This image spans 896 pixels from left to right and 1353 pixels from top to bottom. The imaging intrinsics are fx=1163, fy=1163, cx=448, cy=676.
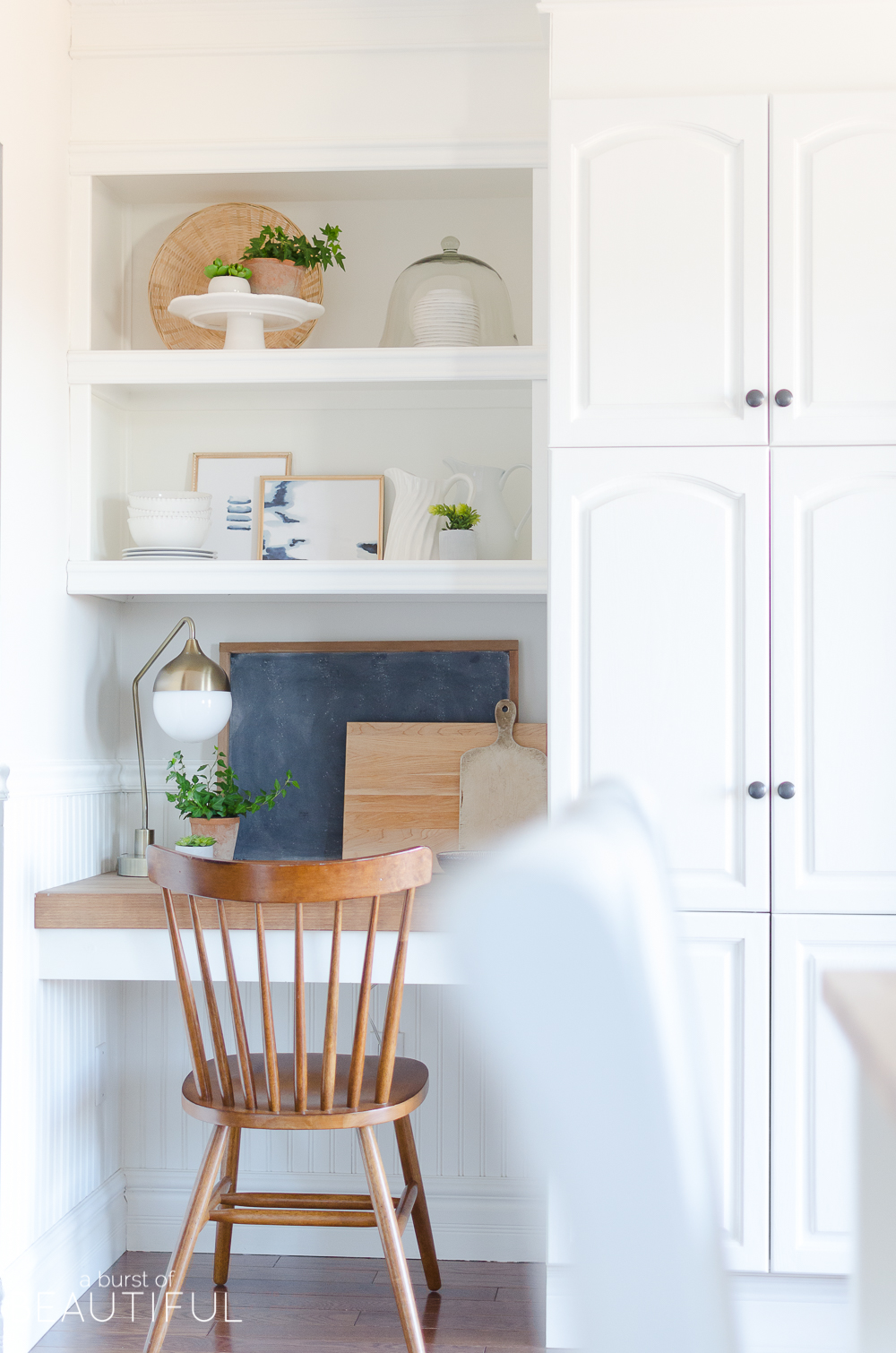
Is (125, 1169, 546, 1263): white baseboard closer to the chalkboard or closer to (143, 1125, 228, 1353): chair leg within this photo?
(143, 1125, 228, 1353): chair leg

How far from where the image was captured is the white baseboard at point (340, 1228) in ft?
8.39

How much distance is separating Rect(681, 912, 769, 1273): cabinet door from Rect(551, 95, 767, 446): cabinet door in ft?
3.00

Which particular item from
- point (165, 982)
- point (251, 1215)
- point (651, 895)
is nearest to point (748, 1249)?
point (251, 1215)

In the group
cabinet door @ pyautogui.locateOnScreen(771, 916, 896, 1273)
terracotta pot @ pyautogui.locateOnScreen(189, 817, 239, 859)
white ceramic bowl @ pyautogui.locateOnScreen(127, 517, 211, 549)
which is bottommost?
cabinet door @ pyautogui.locateOnScreen(771, 916, 896, 1273)

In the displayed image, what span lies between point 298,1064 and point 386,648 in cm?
105

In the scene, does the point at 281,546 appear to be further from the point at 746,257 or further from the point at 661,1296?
the point at 661,1296

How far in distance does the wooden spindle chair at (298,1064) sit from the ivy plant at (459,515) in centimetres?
84

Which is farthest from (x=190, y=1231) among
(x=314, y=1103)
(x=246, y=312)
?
(x=246, y=312)

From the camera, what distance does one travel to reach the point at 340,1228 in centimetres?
261

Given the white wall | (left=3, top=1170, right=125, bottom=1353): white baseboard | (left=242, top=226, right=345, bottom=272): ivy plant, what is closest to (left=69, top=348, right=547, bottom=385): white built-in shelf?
the white wall

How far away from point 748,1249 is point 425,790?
1103 millimetres

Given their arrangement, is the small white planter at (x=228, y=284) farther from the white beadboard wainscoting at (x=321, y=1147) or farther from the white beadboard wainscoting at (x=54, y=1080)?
the white beadboard wainscoting at (x=321, y=1147)

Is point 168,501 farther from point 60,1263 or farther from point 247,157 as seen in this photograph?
point 60,1263

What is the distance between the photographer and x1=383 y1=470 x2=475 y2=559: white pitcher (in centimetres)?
256
